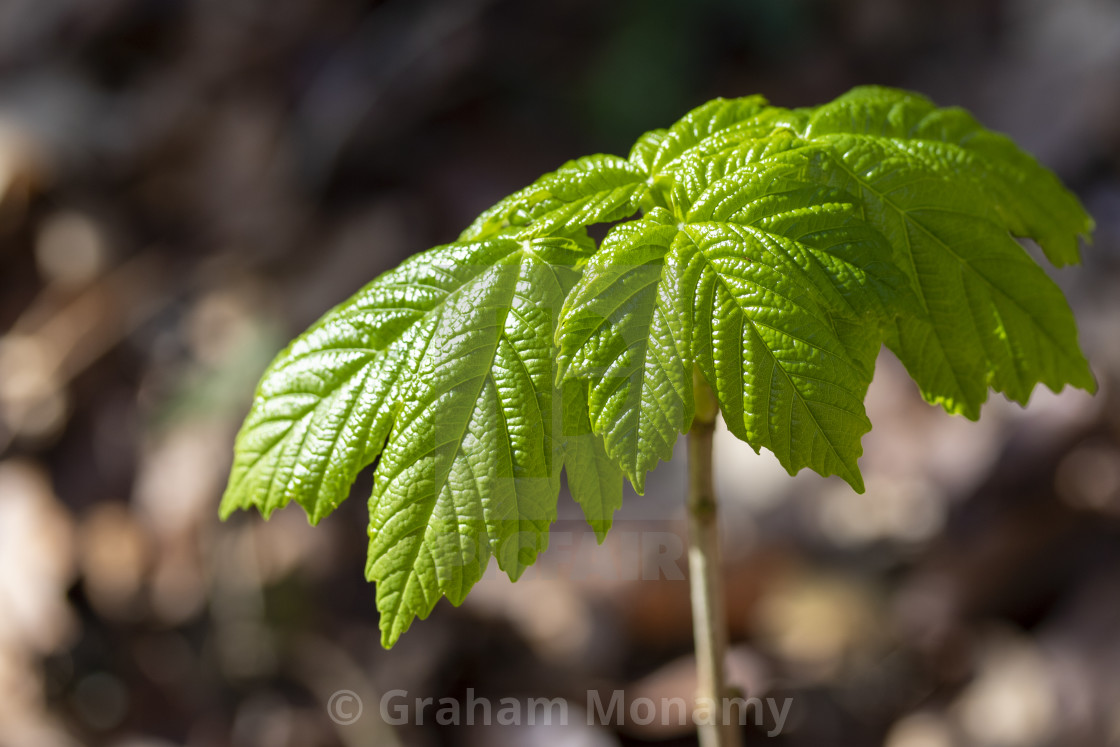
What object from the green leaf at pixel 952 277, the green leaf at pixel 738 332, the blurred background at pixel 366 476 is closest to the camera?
the green leaf at pixel 738 332

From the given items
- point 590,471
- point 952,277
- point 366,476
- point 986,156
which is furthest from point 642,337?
point 366,476

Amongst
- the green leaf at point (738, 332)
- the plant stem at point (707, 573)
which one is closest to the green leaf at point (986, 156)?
the green leaf at point (738, 332)

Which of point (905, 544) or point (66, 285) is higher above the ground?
point (66, 285)

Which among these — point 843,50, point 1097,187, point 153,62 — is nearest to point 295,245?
point 153,62

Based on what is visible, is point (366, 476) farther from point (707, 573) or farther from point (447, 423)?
point (447, 423)

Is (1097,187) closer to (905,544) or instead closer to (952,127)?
(905,544)

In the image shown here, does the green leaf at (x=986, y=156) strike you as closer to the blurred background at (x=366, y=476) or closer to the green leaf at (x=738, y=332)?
the green leaf at (x=738, y=332)

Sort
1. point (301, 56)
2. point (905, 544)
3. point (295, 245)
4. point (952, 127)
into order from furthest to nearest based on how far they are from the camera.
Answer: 1. point (301, 56)
2. point (295, 245)
3. point (905, 544)
4. point (952, 127)
